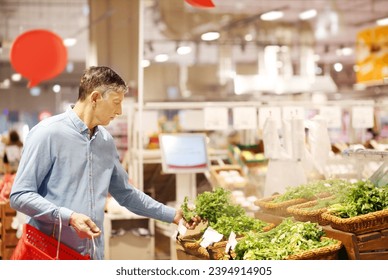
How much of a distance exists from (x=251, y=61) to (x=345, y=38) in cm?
309

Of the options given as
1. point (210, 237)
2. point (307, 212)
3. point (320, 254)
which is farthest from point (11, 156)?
point (320, 254)

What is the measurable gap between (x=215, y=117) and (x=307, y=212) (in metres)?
1.94

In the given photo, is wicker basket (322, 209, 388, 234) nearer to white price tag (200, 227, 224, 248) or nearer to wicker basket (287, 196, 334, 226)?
wicker basket (287, 196, 334, 226)

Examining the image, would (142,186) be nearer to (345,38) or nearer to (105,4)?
(105,4)

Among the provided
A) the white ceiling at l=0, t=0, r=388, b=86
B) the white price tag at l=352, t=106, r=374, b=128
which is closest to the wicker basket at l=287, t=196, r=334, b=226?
the white ceiling at l=0, t=0, r=388, b=86

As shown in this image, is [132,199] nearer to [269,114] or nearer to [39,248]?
[39,248]

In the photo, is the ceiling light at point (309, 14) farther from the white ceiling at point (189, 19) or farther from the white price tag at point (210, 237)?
the white price tag at point (210, 237)

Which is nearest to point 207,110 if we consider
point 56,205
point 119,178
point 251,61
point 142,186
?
point 142,186

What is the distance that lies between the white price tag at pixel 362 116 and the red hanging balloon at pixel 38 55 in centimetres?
245

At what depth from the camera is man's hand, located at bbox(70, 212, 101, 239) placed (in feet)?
9.16

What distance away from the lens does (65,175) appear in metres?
2.96

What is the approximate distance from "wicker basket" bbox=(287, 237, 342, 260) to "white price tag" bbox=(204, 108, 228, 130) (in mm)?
2233

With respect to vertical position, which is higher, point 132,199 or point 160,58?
point 160,58

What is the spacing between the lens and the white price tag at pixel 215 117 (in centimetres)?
515
